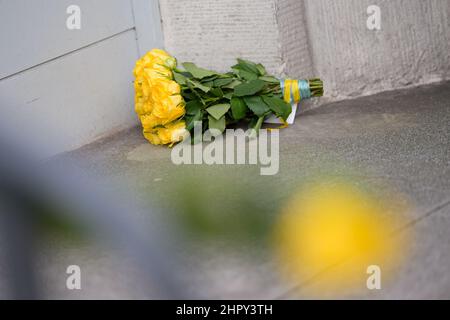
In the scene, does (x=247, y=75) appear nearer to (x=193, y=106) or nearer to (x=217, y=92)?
(x=217, y=92)

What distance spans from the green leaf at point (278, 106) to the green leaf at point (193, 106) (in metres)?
0.28

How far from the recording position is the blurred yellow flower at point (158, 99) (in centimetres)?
287

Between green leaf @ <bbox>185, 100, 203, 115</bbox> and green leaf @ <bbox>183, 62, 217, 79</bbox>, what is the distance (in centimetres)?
11

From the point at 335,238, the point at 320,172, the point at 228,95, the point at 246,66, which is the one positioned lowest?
the point at 335,238

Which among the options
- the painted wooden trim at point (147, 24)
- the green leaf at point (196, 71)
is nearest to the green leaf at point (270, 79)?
the green leaf at point (196, 71)

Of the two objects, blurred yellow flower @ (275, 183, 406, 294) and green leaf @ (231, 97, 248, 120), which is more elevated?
green leaf @ (231, 97, 248, 120)

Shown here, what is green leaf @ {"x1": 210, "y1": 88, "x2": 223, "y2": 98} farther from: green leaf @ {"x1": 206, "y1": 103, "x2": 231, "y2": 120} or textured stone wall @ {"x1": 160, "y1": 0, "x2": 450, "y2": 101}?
textured stone wall @ {"x1": 160, "y1": 0, "x2": 450, "y2": 101}

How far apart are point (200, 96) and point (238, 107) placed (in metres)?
0.16

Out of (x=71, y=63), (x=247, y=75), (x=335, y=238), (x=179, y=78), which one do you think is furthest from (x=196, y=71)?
(x=335, y=238)

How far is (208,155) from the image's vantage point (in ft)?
9.43

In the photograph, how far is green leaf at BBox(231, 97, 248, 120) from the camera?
298 cm

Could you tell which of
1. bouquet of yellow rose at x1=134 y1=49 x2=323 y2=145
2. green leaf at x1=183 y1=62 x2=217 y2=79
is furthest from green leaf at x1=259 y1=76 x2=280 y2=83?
green leaf at x1=183 y1=62 x2=217 y2=79

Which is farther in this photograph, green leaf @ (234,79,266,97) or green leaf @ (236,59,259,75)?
green leaf @ (236,59,259,75)

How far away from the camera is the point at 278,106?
301 cm
